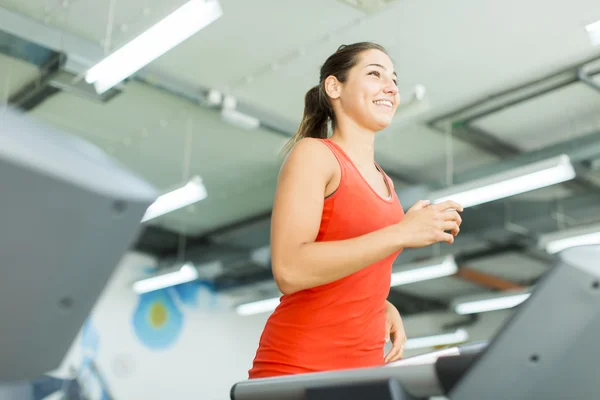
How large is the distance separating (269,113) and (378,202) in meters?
5.54

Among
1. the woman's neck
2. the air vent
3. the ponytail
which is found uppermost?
the air vent

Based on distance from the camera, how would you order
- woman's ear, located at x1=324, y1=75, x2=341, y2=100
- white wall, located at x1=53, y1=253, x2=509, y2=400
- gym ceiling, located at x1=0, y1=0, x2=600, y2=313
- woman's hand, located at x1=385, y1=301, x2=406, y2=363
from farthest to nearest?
white wall, located at x1=53, y1=253, x2=509, y2=400 → gym ceiling, located at x1=0, y1=0, x2=600, y2=313 → woman's ear, located at x1=324, y1=75, x2=341, y2=100 → woman's hand, located at x1=385, y1=301, x2=406, y2=363

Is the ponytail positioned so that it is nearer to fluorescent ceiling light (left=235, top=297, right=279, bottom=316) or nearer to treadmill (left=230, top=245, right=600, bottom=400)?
treadmill (left=230, top=245, right=600, bottom=400)

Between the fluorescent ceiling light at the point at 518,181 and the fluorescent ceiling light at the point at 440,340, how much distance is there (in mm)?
5826

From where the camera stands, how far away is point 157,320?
9.91 meters

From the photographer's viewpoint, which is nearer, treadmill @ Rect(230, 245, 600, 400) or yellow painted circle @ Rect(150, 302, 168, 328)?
treadmill @ Rect(230, 245, 600, 400)

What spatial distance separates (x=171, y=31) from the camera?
3.87 meters

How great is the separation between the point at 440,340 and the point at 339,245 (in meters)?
11.0


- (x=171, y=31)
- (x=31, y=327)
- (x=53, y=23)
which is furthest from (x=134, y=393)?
(x=31, y=327)

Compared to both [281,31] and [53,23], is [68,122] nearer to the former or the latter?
[53,23]

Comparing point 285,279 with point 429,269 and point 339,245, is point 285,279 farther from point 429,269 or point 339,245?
point 429,269

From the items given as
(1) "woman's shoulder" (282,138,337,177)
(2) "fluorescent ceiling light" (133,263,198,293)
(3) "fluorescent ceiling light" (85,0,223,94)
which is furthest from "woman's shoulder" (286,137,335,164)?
(2) "fluorescent ceiling light" (133,263,198,293)

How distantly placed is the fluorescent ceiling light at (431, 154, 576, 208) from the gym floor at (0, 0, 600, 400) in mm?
38

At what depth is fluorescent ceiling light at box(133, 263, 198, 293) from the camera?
26.6 ft
